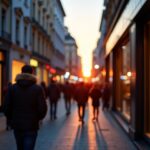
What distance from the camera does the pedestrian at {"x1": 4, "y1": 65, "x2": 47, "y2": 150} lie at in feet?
23.0

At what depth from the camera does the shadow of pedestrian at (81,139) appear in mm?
12383

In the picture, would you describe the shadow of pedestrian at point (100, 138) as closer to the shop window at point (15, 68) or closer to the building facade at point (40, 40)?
the shop window at point (15, 68)

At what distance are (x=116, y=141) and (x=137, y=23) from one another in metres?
3.35

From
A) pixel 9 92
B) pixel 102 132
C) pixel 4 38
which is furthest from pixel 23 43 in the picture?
pixel 9 92

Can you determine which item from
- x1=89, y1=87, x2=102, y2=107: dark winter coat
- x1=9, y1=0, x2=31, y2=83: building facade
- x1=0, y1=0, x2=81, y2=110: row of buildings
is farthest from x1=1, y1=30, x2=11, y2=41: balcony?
x1=89, y1=87, x2=102, y2=107: dark winter coat

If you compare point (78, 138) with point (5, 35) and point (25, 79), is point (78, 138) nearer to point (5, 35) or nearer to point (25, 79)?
point (25, 79)

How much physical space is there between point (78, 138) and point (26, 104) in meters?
7.40

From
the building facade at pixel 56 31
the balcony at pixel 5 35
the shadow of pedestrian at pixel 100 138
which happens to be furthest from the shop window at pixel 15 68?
the building facade at pixel 56 31

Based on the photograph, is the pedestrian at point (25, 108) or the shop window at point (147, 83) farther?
the shop window at point (147, 83)

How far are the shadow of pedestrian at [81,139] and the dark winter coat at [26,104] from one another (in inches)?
207

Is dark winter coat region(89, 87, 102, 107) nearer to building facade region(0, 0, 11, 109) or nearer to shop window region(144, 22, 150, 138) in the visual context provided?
building facade region(0, 0, 11, 109)

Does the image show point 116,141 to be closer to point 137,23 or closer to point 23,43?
point 137,23

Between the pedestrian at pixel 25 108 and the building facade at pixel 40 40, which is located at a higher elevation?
Result: the building facade at pixel 40 40

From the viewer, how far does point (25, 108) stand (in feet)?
23.3
